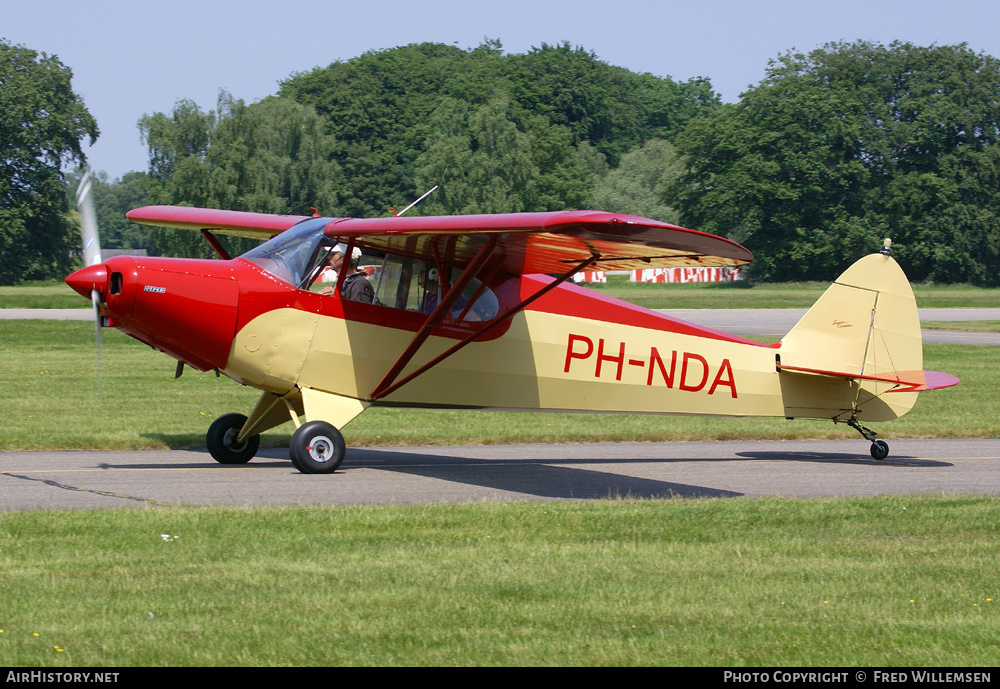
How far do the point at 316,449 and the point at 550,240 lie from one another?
10.2 ft

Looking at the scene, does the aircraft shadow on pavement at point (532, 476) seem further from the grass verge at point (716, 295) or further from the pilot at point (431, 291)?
the grass verge at point (716, 295)

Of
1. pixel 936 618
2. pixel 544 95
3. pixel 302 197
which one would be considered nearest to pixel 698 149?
pixel 302 197

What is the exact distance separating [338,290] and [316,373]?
0.86 m

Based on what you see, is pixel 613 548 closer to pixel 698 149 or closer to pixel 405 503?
pixel 405 503

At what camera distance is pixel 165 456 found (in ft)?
39.4

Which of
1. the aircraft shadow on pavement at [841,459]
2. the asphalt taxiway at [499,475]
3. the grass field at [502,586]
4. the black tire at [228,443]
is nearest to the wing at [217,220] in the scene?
the black tire at [228,443]

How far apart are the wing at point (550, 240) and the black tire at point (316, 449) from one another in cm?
188

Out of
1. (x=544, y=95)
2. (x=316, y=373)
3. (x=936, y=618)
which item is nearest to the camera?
(x=936, y=618)

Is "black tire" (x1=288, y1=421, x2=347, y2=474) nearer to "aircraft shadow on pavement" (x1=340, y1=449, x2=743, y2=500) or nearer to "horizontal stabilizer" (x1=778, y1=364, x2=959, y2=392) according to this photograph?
"aircraft shadow on pavement" (x1=340, y1=449, x2=743, y2=500)

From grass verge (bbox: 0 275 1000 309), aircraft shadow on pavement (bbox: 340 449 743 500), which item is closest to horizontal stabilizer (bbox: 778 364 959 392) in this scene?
aircraft shadow on pavement (bbox: 340 449 743 500)

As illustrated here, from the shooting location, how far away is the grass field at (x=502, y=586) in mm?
5219

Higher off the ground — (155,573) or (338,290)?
(338,290)

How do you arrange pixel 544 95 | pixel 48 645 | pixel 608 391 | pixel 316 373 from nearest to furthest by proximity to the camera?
pixel 48 645
pixel 316 373
pixel 608 391
pixel 544 95

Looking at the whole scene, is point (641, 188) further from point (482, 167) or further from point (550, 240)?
point (550, 240)
